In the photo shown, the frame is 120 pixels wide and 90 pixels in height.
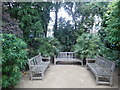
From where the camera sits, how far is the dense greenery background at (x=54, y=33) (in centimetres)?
258

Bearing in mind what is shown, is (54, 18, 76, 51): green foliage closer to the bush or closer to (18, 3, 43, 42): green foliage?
(18, 3, 43, 42): green foliage

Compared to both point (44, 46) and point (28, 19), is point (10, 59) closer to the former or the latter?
point (28, 19)

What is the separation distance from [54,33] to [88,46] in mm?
2731

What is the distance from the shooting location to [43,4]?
5473 mm

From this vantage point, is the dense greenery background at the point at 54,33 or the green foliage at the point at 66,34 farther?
the green foliage at the point at 66,34

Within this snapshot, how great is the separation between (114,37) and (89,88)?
1.74 m

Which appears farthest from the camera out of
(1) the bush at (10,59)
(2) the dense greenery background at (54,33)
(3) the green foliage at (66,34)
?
(3) the green foliage at (66,34)

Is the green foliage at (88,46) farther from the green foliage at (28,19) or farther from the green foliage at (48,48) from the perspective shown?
the green foliage at (28,19)

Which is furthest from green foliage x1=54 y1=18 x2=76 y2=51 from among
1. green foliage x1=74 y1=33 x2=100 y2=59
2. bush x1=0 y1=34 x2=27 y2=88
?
bush x1=0 y1=34 x2=27 y2=88

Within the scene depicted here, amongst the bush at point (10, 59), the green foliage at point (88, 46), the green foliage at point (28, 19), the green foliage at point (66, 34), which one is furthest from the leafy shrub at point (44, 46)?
the bush at point (10, 59)

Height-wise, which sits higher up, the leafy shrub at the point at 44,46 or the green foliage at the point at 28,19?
the green foliage at the point at 28,19

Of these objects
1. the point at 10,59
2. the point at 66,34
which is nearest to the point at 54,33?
the point at 66,34

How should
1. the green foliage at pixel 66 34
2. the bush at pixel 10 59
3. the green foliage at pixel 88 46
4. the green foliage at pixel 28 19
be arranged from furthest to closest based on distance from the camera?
the green foliage at pixel 66 34 → the green foliage at pixel 88 46 → the green foliage at pixel 28 19 → the bush at pixel 10 59

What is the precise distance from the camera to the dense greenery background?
258cm
